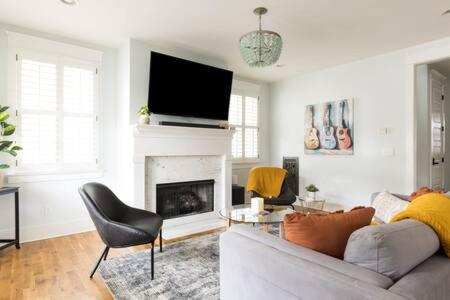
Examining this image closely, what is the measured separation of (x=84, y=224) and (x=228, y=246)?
2988 millimetres

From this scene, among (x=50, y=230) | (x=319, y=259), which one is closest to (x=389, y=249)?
(x=319, y=259)

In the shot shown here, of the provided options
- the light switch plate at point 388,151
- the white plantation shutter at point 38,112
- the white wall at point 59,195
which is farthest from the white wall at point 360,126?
the white plantation shutter at point 38,112

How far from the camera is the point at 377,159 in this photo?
4.20m

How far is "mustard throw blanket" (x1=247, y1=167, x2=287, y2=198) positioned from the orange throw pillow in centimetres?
286

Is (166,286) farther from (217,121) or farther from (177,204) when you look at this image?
(217,121)

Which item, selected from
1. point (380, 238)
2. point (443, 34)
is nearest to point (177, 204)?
point (380, 238)

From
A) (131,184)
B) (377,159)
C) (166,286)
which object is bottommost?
(166,286)

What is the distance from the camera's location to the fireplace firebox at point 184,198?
3.85m

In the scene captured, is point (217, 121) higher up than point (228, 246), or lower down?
higher up

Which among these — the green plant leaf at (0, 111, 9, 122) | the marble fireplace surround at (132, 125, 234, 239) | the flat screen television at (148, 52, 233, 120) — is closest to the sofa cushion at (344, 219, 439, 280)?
the marble fireplace surround at (132, 125, 234, 239)

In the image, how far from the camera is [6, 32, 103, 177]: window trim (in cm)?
324

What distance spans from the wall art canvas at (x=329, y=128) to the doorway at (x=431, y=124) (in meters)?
0.97

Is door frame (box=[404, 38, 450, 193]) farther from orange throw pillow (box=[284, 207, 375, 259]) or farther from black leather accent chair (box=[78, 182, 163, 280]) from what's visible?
black leather accent chair (box=[78, 182, 163, 280])

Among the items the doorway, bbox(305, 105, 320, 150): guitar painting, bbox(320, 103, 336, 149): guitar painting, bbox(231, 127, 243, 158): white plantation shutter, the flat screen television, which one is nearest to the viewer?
the flat screen television
